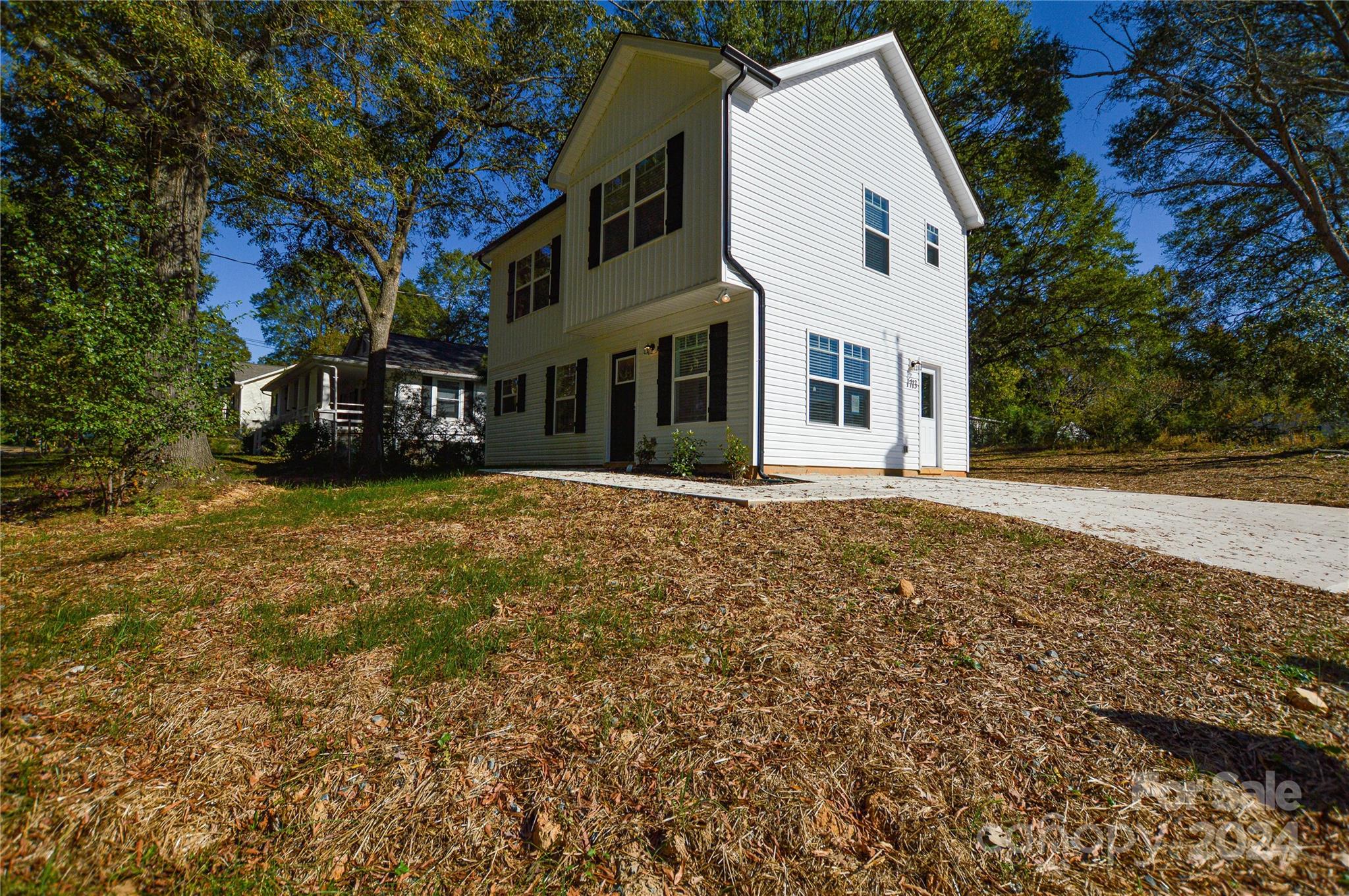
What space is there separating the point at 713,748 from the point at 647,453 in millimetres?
7877

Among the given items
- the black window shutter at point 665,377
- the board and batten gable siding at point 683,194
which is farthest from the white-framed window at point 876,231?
the black window shutter at point 665,377

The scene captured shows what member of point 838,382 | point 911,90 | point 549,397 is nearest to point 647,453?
point 838,382

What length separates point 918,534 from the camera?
16.5 feet

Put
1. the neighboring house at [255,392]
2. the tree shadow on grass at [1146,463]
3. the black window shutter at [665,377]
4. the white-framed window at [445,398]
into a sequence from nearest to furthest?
the black window shutter at [665,377] → the tree shadow on grass at [1146,463] → the white-framed window at [445,398] → the neighboring house at [255,392]

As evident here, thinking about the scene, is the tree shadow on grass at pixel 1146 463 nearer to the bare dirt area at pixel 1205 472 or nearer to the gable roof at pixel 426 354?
the bare dirt area at pixel 1205 472

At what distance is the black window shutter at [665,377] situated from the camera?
32.5ft

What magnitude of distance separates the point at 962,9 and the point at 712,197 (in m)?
13.1

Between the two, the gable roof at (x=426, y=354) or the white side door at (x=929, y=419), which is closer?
the white side door at (x=929, y=419)

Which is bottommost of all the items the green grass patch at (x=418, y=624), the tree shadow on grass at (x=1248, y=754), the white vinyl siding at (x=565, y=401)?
the tree shadow on grass at (x=1248, y=754)

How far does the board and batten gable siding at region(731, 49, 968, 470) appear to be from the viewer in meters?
8.67

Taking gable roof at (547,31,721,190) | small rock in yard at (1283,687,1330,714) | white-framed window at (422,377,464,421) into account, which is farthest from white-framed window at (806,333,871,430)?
white-framed window at (422,377,464,421)

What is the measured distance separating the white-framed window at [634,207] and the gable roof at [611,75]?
1.37m

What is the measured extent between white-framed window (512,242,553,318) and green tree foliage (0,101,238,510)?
6.82 metres

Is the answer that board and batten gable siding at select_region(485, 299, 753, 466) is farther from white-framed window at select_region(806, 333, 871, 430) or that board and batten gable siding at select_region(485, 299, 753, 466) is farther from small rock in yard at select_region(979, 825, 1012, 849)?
small rock in yard at select_region(979, 825, 1012, 849)
